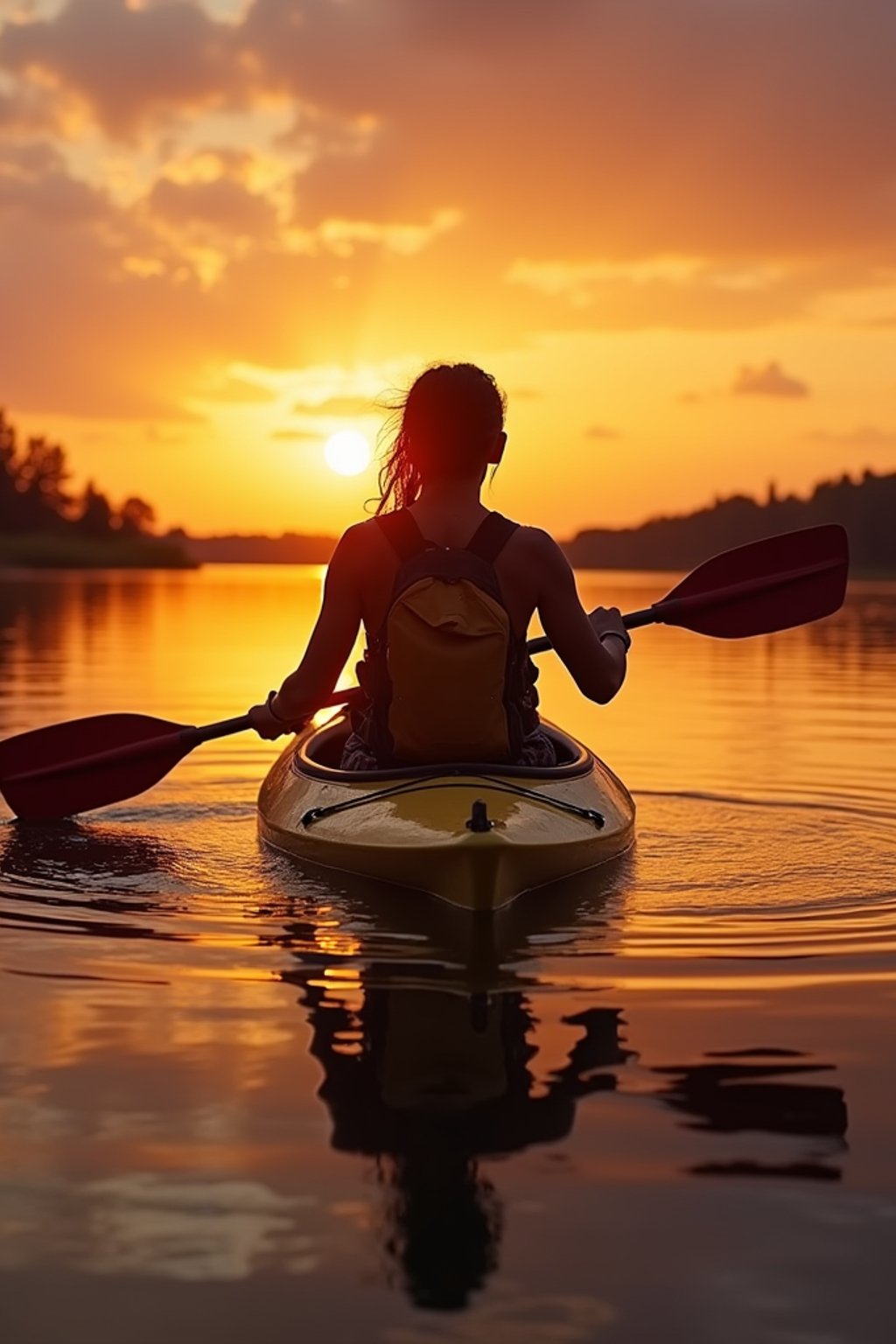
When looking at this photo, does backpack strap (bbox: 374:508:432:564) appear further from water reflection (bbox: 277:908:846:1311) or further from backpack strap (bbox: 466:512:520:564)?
water reflection (bbox: 277:908:846:1311)

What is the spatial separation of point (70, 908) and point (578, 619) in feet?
5.57

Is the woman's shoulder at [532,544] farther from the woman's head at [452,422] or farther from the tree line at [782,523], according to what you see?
the tree line at [782,523]

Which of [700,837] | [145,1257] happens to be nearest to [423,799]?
[700,837]

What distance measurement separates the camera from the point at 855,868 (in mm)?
5191

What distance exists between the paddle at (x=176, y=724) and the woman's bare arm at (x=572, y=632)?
1.42m

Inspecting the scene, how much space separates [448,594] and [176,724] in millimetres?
2381

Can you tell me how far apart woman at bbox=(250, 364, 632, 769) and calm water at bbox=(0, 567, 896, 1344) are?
56 centimetres

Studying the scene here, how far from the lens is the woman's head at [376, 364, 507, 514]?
4.51m

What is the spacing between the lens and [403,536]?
4605 mm

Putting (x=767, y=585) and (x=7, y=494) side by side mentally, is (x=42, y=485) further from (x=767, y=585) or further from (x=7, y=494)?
(x=767, y=585)

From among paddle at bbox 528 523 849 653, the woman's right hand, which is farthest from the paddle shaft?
the woman's right hand

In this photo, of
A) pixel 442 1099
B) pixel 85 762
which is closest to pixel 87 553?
pixel 85 762

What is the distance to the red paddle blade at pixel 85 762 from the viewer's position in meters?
6.45

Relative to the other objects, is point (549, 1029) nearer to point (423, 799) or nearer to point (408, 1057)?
point (408, 1057)
